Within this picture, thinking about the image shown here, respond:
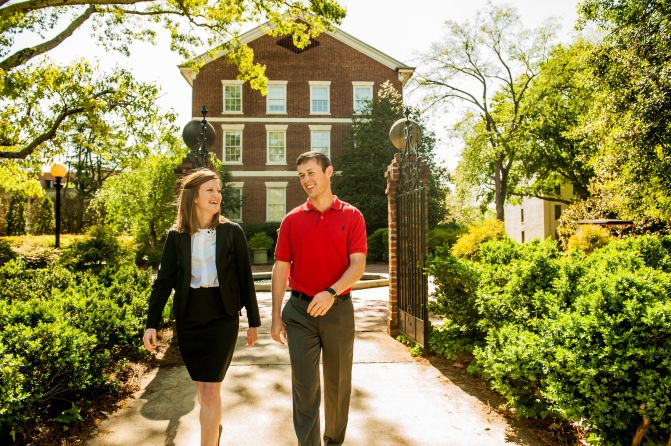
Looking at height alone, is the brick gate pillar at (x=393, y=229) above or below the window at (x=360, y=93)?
below

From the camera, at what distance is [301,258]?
313cm

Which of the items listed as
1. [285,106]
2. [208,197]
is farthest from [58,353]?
[285,106]

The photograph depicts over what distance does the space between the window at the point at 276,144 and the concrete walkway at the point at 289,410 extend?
25.3 meters

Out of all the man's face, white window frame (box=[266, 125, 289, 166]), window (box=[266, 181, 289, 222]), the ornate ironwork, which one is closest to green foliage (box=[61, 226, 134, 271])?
the ornate ironwork

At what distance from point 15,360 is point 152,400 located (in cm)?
164

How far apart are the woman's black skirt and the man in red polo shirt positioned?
13.8 inches

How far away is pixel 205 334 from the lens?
304 centimetres

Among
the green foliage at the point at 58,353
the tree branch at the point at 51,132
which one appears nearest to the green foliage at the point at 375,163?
the tree branch at the point at 51,132

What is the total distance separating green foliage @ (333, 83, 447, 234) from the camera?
2727 centimetres

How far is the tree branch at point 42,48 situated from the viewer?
32.6ft

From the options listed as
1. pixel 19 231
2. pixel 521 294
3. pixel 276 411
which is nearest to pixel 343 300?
pixel 276 411

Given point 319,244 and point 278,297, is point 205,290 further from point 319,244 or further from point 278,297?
point 319,244

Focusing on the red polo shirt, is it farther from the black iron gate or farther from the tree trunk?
the tree trunk

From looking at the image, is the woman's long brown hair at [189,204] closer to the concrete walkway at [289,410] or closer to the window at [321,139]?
the concrete walkway at [289,410]
